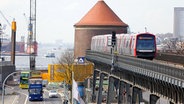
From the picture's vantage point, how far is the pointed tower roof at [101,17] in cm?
16521

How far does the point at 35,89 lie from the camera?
89688 millimetres

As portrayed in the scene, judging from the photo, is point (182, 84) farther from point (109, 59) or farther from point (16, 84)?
point (16, 84)

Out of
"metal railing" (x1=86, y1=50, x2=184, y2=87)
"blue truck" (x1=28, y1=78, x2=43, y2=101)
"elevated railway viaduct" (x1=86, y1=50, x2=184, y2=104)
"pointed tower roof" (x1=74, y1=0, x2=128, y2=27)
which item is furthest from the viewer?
"pointed tower roof" (x1=74, y1=0, x2=128, y2=27)

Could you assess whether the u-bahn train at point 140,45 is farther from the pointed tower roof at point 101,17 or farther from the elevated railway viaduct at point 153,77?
the pointed tower roof at point 101,17

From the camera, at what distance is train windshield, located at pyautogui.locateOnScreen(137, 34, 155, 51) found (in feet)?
190

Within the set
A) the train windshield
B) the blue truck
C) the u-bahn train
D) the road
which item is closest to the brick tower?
the road

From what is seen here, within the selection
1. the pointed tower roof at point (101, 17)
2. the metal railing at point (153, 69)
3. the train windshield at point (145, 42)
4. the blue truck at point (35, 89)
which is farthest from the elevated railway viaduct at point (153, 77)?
the pointed tower roof at point (101, 17)

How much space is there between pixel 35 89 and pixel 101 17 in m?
80.0

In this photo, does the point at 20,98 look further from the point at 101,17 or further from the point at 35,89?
the point at 101,17

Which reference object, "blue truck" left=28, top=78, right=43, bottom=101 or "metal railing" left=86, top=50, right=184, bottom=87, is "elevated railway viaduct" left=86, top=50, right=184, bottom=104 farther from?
"blue truck" left=28, top=78, right=43, bottom=101

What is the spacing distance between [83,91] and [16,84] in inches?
1477

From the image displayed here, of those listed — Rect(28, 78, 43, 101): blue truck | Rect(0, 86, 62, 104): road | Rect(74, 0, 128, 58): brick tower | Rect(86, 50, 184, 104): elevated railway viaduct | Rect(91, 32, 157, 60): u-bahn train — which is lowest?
Rect(0, 86, 62, 104): road

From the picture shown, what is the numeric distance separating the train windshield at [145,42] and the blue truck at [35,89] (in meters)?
35.2

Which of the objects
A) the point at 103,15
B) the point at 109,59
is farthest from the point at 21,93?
the point at 103,15
